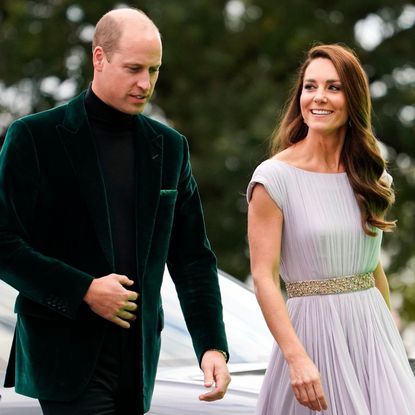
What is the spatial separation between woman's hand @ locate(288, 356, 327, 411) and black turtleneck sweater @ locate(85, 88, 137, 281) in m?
0.58

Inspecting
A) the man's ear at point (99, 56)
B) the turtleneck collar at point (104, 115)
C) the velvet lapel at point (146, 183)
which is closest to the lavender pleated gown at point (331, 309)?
the velvet lapel at point (146, 183)

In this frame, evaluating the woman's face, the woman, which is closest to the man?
the woman

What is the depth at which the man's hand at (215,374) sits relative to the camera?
4.23m

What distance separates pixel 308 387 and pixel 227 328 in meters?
1.42

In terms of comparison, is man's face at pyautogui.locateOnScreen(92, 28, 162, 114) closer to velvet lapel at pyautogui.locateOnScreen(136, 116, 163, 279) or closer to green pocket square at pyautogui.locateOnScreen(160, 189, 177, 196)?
velvet lapel at pyautogui.locateOnScreen(136, 116, 163, 279)

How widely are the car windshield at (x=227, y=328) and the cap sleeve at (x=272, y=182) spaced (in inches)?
38.4

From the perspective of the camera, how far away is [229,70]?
19688mm

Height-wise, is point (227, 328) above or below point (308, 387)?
below

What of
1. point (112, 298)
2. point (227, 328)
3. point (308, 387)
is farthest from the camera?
point (227, 328)

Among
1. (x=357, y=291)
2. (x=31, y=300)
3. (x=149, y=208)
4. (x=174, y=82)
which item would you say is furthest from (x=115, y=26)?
(x=174, y=82)

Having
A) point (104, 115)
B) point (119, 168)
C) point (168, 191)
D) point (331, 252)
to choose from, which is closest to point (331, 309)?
point (331, 252)

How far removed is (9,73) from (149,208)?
52.3 ft

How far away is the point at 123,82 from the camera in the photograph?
4176mm

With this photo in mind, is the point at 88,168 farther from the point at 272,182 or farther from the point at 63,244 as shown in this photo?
the point at 272,182
